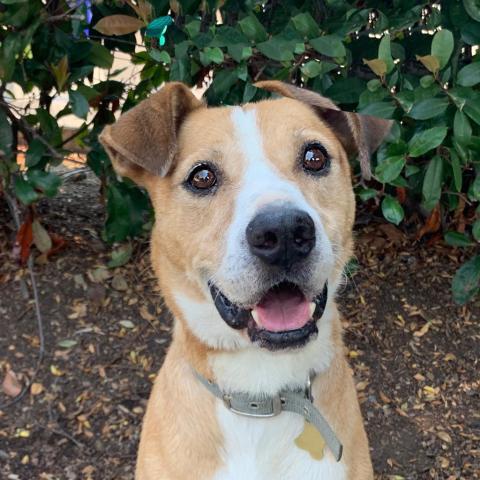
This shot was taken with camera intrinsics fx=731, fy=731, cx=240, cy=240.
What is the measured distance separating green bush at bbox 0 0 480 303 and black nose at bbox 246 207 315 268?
1.13 metres

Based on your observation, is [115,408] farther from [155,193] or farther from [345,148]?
[345,148]

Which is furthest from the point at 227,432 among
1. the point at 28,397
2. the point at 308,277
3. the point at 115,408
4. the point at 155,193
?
the point at 28,397

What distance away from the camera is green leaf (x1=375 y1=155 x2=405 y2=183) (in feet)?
10.7

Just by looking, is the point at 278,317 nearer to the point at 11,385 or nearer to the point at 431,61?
the point at 431,61

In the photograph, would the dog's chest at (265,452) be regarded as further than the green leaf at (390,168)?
No

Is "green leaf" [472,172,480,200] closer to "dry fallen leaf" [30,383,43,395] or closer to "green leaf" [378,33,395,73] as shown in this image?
"green leaf" [378,33,395,73]

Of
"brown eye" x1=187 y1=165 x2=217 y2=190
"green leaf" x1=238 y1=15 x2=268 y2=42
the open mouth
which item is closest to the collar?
the open mouth

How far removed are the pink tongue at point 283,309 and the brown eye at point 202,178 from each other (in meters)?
0.47

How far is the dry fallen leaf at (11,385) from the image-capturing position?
13.7ft

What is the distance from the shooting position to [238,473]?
2.65 metres

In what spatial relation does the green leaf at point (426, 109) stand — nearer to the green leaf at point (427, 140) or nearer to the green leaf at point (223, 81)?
the green leaf at point (427, 140)

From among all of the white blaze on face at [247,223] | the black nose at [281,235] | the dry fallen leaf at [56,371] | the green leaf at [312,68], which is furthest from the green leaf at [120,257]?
the black nose at [281,235]

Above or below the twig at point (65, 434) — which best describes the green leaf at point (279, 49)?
above

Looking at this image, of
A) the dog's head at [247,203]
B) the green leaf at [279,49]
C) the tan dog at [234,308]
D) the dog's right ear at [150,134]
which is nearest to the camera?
the dog's head at [247,203]
